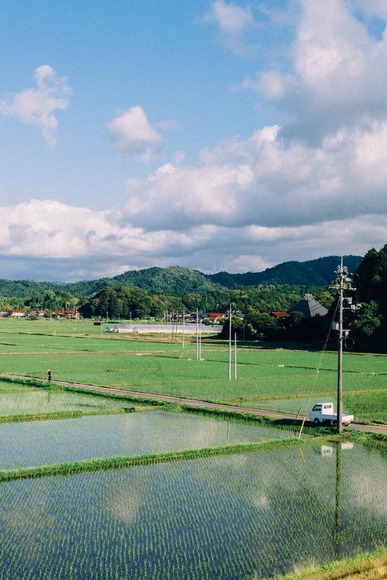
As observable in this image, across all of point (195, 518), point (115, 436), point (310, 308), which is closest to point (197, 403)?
point (115, 436)

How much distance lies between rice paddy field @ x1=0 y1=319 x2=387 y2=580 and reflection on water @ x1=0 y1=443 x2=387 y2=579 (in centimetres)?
6

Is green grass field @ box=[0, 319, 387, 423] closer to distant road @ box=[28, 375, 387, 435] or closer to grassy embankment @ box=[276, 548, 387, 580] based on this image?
distant road @ box=[28, 375, 387, 435]

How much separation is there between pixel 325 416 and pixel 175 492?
16422 mm

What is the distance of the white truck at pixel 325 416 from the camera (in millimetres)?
36719

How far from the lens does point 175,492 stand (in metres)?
23.6

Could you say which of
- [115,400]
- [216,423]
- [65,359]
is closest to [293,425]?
[216,423]

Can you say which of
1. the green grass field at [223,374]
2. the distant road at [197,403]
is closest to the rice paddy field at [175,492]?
the green grass field at [223,374]

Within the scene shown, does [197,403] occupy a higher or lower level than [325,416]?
lower

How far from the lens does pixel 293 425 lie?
37.2 m

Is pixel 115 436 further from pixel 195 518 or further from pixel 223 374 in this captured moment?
pixel 223 374

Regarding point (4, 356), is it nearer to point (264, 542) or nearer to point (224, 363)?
point (224, 363)

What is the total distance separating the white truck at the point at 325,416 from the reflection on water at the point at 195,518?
8.03 m

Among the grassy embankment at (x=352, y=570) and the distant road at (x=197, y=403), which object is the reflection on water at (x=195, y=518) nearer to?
the grassy embankment at (x=352, y=570)

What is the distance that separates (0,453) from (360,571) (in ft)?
63.5
